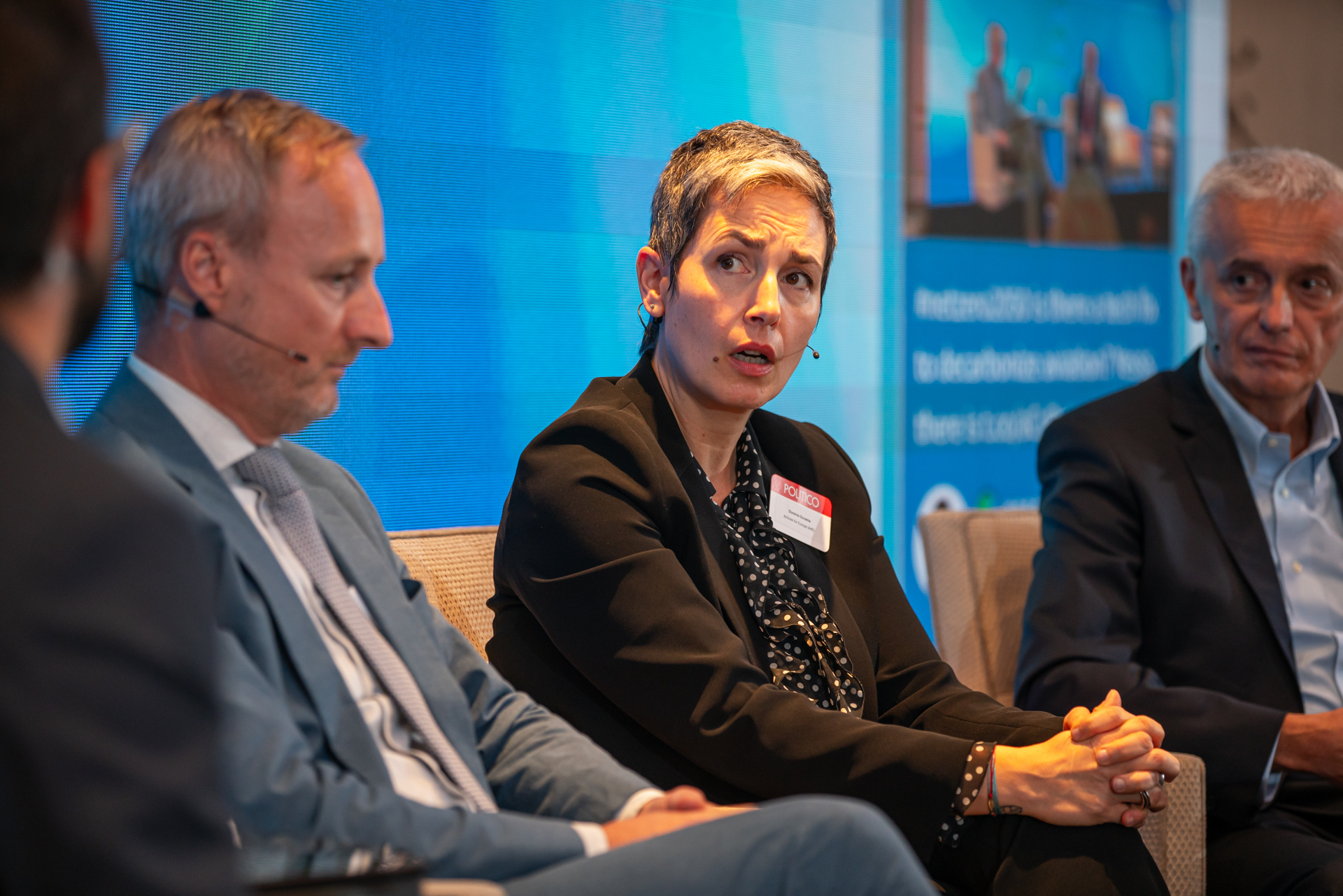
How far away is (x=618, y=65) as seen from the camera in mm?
3018

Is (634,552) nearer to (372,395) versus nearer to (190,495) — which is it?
(190,495)

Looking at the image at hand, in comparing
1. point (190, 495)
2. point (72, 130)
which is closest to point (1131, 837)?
point (190, 495)

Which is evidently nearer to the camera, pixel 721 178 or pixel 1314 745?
pixel 721 178

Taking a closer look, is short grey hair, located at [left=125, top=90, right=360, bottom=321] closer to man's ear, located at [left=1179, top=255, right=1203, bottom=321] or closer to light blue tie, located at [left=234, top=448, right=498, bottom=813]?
light blue tie, located at [left=234, top=448, right=498, bottom=813]

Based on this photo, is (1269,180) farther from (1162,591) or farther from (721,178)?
(721,178)

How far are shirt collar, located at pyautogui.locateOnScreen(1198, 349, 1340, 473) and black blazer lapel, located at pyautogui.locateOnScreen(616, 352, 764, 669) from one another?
1280 mm

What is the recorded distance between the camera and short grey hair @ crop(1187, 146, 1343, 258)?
2.49 m

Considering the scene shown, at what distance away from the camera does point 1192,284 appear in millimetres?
2656

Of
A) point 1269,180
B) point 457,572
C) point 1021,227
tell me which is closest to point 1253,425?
point 1269,180

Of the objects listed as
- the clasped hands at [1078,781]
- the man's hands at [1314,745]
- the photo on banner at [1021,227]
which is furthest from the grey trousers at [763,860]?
the photo on banner at [1021,227]

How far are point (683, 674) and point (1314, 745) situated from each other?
1267 millimetres

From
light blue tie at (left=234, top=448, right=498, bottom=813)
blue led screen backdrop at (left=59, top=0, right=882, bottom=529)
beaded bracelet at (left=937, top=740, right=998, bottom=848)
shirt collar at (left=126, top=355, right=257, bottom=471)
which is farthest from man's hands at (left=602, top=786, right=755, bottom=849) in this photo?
blue led screen backdrop at (left=59, top=0, right=882, bottom=529)

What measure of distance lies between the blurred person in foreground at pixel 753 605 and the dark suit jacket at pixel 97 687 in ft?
3.22

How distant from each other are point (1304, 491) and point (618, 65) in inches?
75.2
